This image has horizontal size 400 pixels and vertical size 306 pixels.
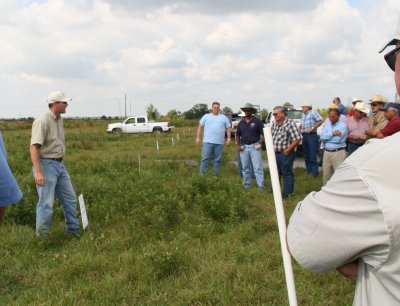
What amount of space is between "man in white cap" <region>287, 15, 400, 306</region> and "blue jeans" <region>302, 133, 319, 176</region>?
973 cm

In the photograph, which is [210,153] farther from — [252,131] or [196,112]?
[196,112]

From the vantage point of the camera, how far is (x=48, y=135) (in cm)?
544

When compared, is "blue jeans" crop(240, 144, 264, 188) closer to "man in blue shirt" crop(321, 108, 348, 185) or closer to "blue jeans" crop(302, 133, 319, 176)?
"man in blue shirt" crop(321, 108, 348, 185)

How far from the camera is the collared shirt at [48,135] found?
5340mm

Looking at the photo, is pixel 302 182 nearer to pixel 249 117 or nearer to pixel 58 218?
pixel 249 117

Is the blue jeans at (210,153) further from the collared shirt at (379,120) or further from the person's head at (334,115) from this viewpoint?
the collared shirt at (379,120)

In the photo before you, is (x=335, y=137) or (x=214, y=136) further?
(x=214, y=136)

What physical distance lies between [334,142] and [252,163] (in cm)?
189

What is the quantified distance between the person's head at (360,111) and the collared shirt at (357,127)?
0.27 ft

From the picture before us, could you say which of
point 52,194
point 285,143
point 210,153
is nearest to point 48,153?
point 52,194

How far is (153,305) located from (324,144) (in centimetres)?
545

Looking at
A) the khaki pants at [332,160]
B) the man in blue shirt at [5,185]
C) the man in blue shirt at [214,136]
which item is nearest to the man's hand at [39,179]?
the man in blue shirt at [5,185]

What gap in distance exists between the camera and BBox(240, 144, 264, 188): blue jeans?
911 cm

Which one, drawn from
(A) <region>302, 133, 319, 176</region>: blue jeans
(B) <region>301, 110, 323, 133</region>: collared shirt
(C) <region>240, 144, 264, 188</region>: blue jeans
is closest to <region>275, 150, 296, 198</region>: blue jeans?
(C) <region>240, 144, 264, 188</region>: blue jeans
